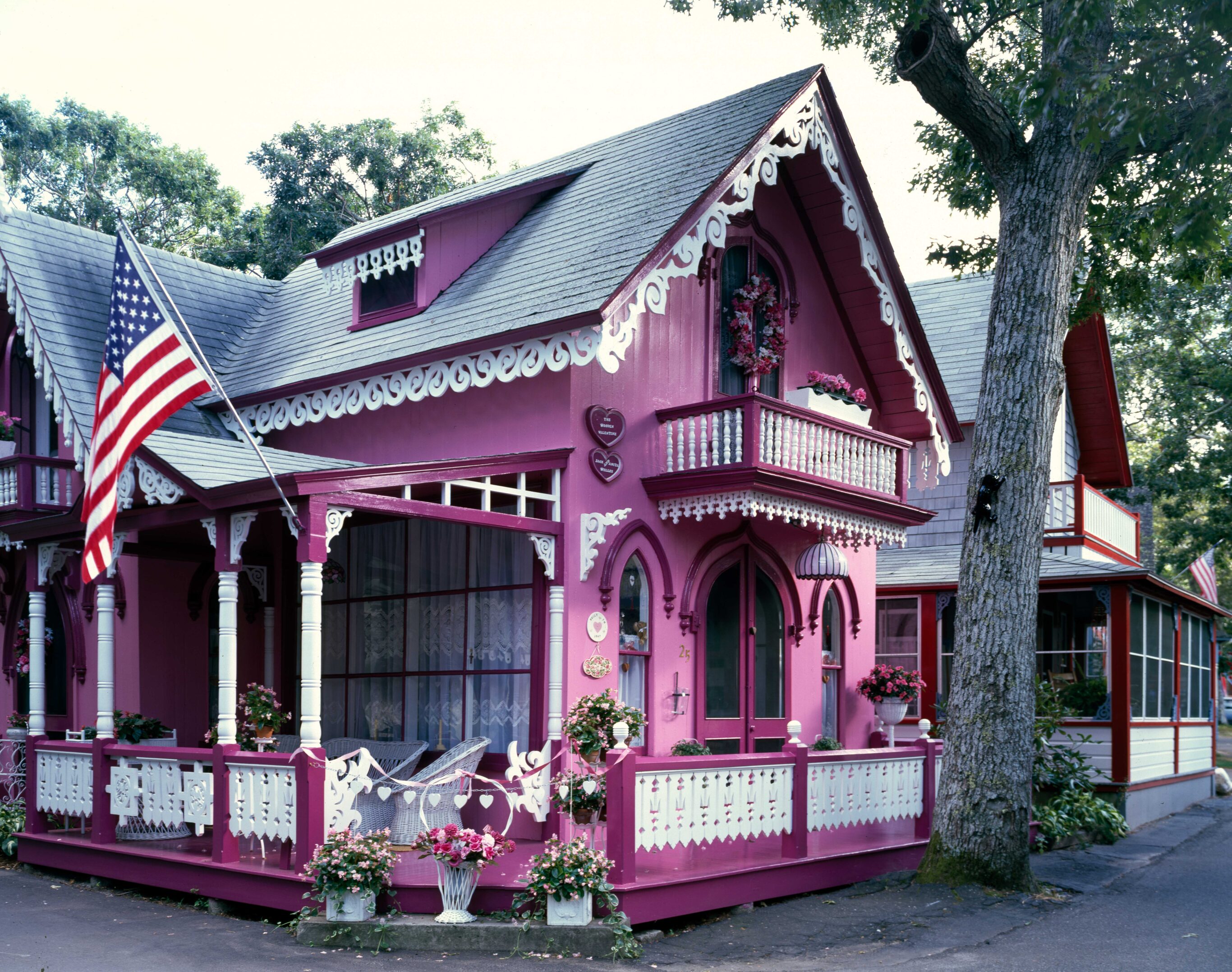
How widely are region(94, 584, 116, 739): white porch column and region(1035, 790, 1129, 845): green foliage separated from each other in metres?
10.2

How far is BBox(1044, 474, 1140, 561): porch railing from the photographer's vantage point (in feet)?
64.2

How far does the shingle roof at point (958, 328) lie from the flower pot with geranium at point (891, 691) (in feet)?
21.4

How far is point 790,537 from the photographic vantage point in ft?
46.9

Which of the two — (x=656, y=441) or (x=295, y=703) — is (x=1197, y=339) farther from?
(x=295, y=703)

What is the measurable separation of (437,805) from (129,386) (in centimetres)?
422

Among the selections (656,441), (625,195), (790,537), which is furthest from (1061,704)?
(625,195)

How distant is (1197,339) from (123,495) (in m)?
25.9

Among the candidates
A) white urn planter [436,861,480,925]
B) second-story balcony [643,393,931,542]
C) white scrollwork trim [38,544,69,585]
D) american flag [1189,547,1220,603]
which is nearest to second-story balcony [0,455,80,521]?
white scrollwork trim [38,544,69,585]

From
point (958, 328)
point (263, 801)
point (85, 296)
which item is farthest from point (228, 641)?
point (958, 328)

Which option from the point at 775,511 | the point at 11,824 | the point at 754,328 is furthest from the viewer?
the point at 754,328

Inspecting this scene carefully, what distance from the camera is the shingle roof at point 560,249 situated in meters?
12.2

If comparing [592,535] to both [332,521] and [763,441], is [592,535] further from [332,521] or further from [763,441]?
[332,521]

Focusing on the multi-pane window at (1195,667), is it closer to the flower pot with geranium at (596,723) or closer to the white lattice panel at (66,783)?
the flower pot with geranium at (596,723)

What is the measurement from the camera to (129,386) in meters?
10.5
